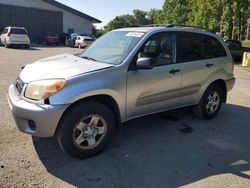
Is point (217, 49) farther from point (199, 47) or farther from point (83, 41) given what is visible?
point (83, 41)

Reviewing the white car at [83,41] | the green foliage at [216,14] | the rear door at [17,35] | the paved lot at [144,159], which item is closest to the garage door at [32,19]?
the white car at [83,41]

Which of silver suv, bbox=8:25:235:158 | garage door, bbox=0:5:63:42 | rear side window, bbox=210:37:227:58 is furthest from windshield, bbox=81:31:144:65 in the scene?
garage door, bbox=0:5:63:42

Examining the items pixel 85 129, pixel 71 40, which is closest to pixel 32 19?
→ pixel 71 40

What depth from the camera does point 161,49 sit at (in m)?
4.56

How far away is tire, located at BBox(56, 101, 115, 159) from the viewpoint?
11.4 feet

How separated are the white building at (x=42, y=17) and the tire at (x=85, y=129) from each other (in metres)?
31.7

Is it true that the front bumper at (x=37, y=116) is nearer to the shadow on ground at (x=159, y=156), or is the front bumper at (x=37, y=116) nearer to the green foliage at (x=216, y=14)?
the shadow on ground at (x=159, y=156)

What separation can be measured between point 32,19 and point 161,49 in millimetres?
32079

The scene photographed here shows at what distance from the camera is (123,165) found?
364 centimetres

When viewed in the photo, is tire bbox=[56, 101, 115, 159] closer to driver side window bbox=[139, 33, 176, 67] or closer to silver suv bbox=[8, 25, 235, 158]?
silver suv bbox=[8, 25, 235, 158]

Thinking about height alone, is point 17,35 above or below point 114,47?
above

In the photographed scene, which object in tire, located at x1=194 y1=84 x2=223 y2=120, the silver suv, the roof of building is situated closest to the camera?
the silver suv

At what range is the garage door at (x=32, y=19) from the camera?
31397 millimetres

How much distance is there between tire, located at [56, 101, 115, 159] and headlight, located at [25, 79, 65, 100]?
0.35 m
